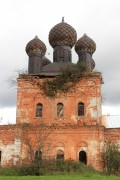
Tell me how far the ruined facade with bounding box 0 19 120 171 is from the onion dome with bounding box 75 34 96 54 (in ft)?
3.70

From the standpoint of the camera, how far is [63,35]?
2281cm

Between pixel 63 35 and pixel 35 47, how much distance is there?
2.15m

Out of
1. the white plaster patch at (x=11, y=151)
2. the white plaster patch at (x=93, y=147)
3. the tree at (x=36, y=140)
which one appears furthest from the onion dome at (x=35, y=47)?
the white plaster patch at (x=93, y=147)

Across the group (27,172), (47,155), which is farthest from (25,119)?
(27,172)

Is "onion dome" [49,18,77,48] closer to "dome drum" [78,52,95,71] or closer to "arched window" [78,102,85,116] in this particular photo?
"dome drum" [78,52,95,71]

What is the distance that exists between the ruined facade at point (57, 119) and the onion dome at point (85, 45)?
44.4 inches

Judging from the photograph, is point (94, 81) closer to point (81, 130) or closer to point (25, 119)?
point (81, 130)

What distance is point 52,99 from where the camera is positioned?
68.6ft

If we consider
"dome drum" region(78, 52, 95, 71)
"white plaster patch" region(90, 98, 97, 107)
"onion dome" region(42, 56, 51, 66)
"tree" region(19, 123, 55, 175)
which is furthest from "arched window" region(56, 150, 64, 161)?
"onion dome" region(42, 56, 51, 66)

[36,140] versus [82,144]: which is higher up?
[36,140]

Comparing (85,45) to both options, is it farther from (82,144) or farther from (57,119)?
(82,144)

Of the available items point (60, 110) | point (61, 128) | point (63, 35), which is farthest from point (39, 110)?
point (63, 35)

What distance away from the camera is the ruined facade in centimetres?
1956

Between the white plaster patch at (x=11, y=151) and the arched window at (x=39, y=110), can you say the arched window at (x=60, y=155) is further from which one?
the arched window at (x=39, y=110)
